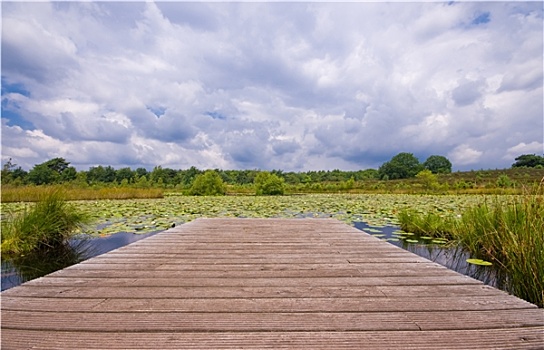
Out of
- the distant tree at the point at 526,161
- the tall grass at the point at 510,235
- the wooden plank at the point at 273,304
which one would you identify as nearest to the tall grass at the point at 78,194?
the wooden plank at the point at 273,304

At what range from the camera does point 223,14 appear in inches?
385

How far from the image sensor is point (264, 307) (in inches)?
60.2

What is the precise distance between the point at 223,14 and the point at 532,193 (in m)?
9.89

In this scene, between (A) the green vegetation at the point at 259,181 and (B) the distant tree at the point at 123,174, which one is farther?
(B) the distant tree at the point at 123,174

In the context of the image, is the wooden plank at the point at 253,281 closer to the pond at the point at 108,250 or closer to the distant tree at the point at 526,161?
the pond at the point at 108,250

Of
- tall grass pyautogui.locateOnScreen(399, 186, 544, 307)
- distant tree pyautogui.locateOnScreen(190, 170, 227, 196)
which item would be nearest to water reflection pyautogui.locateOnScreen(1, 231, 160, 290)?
tall grass pyautogui.locateOnScreen(399, 186, 544, 307)

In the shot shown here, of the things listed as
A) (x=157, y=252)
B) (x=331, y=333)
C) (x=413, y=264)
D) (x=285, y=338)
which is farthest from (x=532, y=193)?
(x=157, y=252)

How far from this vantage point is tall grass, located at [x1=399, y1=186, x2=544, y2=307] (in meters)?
2.48

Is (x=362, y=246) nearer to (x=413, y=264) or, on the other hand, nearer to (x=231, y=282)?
(x=413, y=264)

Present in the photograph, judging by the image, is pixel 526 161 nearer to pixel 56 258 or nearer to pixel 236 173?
pixel 236 173

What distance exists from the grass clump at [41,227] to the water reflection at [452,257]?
18.5 feet

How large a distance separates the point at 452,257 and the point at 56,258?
5.81 meters

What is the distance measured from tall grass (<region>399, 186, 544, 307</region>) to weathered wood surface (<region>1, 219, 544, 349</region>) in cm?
92

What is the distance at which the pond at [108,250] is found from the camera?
3320 mm
